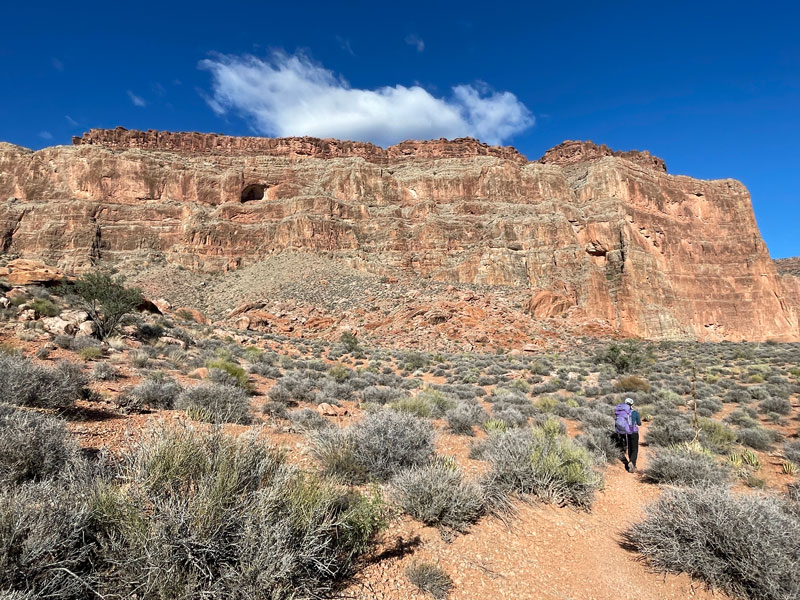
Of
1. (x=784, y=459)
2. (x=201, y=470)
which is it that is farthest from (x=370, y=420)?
(x=784, y=459)

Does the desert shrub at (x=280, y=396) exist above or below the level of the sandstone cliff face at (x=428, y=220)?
below

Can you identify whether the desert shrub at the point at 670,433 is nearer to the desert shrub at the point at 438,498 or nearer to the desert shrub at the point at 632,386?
the desert shrub at the point at 632,386

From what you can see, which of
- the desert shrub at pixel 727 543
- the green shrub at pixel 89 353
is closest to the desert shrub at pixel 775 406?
the desert shrub at pixel 727 543

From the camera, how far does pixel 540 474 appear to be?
4969 millimetres

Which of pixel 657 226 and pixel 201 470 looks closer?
pixel 201 470

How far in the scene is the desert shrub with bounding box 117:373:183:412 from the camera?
638 centimetres

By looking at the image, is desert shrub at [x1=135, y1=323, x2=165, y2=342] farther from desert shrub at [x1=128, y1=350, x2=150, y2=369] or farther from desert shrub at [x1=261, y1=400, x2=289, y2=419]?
desert shrub at [x1=261, y1=400, x2=289, y2=419]

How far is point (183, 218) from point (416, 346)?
36.8m

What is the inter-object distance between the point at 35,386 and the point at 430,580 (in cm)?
586

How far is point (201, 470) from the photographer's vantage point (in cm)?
272

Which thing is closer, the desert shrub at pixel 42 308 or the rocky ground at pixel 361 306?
the desert shrub at pixel 42 308

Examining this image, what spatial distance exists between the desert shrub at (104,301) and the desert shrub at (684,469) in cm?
1487

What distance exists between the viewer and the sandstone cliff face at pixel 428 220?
43750 millimetres

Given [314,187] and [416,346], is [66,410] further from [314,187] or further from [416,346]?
[314,187]
